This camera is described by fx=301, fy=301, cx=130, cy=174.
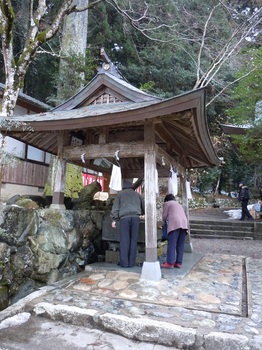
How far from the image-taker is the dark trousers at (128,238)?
6371 mm

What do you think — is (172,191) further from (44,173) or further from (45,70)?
(45,70)

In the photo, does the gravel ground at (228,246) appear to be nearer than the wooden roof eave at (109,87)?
No

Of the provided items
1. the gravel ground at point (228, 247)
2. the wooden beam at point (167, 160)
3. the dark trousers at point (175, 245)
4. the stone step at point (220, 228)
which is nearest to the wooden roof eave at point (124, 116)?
the wooden beam at point (167, 160)

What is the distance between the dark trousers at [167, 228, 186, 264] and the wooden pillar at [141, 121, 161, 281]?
72 cm

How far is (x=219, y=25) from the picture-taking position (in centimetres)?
1802

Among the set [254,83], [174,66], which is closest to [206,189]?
[174,66]

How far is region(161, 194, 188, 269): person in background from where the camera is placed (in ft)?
20.9

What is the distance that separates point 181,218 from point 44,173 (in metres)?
9.46

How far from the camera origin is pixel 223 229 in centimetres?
1416

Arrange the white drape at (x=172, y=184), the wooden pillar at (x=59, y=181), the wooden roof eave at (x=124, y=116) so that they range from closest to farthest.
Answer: the wooden roof eave at (x=124, y=116) < the wooden pillar at (x=59, y=181) < the white drape at (x=172, y=184)

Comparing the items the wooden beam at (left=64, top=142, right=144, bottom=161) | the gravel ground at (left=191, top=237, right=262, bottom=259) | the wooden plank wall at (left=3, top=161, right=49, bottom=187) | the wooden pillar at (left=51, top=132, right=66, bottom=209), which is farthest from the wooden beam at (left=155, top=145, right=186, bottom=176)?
the wooden plank wall at (left=3, top=161, right=49, bottom=187)

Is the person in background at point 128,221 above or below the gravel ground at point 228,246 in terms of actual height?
above

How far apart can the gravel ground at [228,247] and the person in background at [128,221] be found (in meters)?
4.39

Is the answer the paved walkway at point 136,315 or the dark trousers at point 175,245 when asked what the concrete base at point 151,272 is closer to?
the paved walkway at point 136,315
